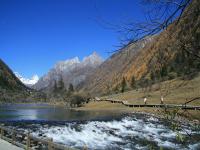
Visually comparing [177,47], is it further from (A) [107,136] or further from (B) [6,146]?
(A) [107,136]

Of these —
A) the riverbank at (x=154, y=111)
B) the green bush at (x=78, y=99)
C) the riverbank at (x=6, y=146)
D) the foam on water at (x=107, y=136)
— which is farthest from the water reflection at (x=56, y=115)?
the green bush at (x=78, y=99)

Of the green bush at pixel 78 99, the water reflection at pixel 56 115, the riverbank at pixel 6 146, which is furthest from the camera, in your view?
the green bush at pixel 78 99

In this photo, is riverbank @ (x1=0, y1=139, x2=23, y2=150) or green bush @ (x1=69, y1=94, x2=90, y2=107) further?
green bush @ (x1=69, y1=94, x2=90, y2=107)

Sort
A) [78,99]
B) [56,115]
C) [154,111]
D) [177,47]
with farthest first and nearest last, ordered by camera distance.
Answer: [78,99]
[56,115]
[154,111]
[177,47]

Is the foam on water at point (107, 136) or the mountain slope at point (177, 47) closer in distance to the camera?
the mountain slope at point (177, 47)

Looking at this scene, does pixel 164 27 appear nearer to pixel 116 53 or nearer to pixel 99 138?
pixel 116 53

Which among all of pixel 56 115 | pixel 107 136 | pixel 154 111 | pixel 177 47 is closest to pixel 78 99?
pixel 56 115

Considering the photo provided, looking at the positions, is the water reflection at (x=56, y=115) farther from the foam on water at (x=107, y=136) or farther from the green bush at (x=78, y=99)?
the green bush at (x=78, y=99)

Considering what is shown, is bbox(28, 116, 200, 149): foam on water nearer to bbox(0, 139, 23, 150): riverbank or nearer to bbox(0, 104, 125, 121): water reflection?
bbox(0, 139, 23, 150): riverbank

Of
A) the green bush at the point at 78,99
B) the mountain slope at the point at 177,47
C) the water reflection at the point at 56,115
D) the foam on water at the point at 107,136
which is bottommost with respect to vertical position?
the foam on water at the point at 107,136

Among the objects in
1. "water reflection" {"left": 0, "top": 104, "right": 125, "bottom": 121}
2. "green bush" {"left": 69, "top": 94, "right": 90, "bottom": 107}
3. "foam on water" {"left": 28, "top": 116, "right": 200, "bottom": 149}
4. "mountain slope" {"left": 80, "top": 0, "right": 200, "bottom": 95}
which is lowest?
"foam on water" {"left": 28, "top": 116, "right": 200, "bottom": 149}

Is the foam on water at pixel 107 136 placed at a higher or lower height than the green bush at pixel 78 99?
lower

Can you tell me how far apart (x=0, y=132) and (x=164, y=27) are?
21.7 meters

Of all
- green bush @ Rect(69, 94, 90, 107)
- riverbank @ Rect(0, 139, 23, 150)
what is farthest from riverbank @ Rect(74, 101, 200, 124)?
green bush @ Rect(69, 94, 90, 107)
